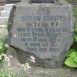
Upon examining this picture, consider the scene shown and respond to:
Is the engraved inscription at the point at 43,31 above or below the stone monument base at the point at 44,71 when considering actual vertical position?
above

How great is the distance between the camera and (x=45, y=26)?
5965 mm

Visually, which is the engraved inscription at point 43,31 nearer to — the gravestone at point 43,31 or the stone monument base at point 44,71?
the gravestone at point 43,31

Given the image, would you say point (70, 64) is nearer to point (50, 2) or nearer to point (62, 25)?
point (62, 25)

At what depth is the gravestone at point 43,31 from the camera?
19.5 ft

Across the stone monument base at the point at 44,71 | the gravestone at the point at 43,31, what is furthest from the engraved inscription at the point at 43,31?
the stone monument base at the point at 44,71

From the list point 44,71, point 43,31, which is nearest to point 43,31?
point 43,31

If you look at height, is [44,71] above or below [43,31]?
below

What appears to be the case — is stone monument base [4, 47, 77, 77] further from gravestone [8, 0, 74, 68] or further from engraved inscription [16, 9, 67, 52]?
engraved inscription [16, 9, 67, 52]

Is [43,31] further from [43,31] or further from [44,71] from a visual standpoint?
[44,71]

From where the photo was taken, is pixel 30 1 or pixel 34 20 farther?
pixel 30 1

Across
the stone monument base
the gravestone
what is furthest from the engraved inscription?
the stone monument base

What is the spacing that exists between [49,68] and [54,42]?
1.42 ft

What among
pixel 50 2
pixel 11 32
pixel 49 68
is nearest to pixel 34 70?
pixel 49 68

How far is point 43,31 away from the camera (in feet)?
19.6
